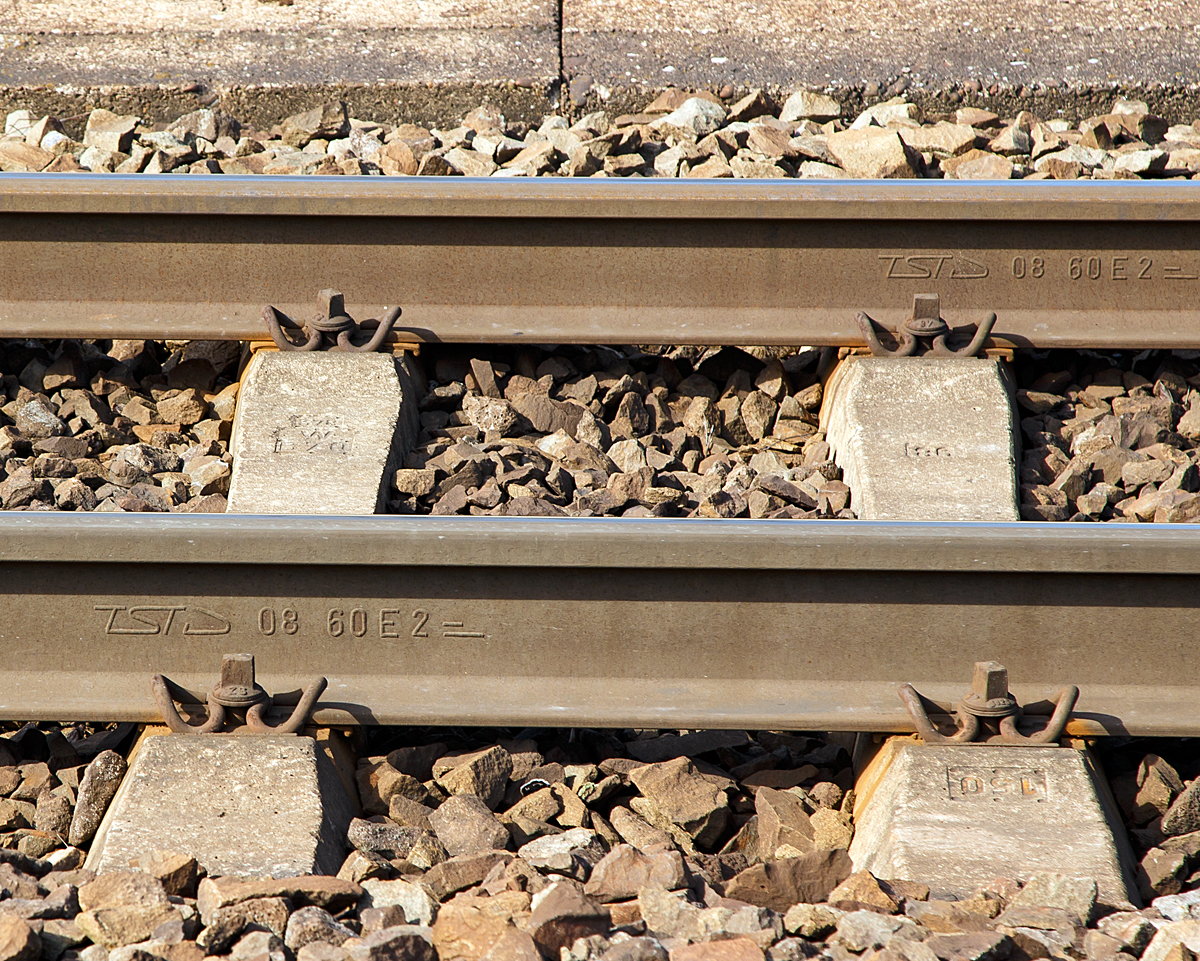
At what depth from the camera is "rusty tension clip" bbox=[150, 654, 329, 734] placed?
117 inches

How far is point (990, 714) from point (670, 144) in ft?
10.9

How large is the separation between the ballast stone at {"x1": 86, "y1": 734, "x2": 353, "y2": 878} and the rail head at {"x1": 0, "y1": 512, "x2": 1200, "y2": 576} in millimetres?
447

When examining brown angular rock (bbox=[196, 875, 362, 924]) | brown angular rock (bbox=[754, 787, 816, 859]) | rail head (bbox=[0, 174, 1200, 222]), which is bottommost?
brown angular rock (bbox=[754, 787, 816, 859])

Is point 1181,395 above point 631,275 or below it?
below

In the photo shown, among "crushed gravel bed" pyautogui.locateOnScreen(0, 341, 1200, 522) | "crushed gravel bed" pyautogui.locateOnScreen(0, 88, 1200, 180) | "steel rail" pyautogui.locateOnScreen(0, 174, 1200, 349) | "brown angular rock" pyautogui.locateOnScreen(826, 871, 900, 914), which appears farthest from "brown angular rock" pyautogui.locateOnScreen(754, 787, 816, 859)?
"crushed gravel bed" pyautogui.locateOnScreen(0, 88, 1200, 180)

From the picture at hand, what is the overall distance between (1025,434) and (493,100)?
3.20 m

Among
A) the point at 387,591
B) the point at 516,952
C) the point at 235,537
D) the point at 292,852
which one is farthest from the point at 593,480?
the point at 516,952

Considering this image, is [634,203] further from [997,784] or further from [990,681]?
[997,784]

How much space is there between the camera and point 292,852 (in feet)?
8.92

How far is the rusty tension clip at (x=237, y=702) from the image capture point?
297 centimetres

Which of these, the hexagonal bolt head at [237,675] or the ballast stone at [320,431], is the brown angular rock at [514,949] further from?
the ballast stone at [320,431]

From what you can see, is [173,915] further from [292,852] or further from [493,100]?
[493,100]

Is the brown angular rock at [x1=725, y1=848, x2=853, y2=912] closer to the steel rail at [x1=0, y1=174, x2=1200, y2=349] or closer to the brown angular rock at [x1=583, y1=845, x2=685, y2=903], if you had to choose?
the brown angular rock at [x1=583, y1=845, x2=685, y2=903]

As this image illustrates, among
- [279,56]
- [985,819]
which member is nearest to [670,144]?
[279,56]
